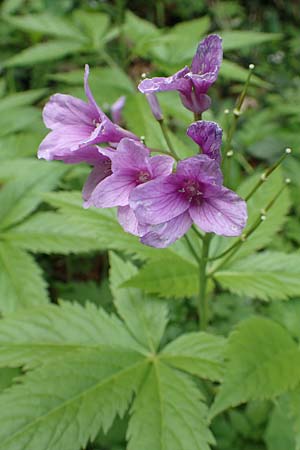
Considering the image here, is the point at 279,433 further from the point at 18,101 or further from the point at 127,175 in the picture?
the point at 18,101

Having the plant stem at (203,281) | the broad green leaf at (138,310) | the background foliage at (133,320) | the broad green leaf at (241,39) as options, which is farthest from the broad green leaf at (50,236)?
the broad green leaf at (241,39)

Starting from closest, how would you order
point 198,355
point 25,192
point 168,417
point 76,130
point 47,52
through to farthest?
point 76,130, point 168,417, point 198,355, point 25,192, point 47,52

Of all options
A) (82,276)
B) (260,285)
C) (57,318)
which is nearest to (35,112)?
(82,276)

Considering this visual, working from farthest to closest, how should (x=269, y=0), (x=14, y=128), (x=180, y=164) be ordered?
(x=269, y=0) < (x=14, y=128) < (x=180, y=164)

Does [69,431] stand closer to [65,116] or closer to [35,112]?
[65,116]

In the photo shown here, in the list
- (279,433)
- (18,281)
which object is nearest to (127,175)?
(18,281)

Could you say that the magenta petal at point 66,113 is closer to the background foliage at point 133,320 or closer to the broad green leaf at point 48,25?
the background foliage at point 133,320

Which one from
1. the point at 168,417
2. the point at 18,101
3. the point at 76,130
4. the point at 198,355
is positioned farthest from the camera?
the point at 18,101
